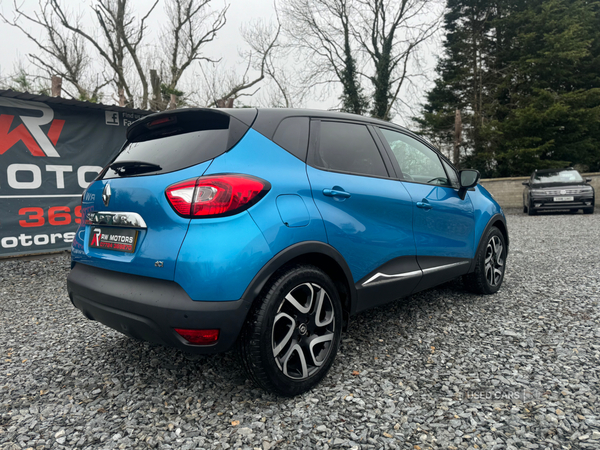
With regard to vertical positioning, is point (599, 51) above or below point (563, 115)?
above

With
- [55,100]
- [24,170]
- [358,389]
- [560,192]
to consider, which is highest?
[55,100]

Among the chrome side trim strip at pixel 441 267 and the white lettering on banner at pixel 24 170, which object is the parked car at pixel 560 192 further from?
the white lettering on banner at pixel 24 170

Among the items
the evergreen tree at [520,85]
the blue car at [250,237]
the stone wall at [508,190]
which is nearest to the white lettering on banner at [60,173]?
the blue car at [250,237]

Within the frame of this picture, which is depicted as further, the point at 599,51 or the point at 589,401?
the point at 599,51

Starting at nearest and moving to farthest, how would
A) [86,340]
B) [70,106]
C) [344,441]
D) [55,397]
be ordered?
[344,441], [55,397], [86,340], [70,106]

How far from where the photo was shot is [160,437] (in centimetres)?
193

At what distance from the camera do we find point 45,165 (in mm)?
6141

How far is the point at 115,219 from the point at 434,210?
2.35 m

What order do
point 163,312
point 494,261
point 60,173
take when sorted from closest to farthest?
point 163,312 < point 494,261 < point 60,173

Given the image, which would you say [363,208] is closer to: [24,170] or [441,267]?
[441,267]

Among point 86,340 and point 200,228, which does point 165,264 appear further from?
point 86,340

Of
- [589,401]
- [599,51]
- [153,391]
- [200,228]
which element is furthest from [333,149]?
[599,51]

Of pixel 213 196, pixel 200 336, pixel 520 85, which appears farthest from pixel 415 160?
pixel 520 85

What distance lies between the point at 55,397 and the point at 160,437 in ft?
2.80
